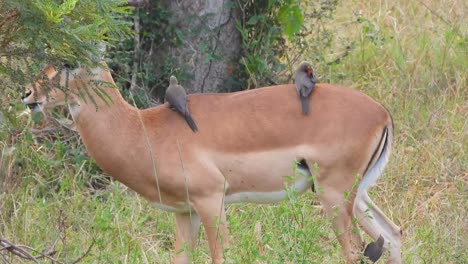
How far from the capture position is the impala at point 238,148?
5992 mm

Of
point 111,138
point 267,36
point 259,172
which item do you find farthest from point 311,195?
point 267,36

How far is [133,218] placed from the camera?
6.90 metres

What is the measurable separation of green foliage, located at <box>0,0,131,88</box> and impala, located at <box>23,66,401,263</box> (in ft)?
4.47

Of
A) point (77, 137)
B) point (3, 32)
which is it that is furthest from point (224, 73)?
point (3, 32)

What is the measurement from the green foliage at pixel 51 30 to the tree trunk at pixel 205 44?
306 cm

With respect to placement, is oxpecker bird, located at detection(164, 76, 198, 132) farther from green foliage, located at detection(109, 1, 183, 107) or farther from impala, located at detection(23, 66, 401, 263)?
green foliage, located at detection(109, 1, 183, 107)

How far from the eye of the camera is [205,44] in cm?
767

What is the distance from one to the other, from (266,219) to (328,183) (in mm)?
786

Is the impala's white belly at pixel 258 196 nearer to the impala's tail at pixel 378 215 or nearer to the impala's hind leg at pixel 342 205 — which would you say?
the impala's hind leg at pixel 342 205

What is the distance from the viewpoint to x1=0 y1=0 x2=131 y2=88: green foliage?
4254mm

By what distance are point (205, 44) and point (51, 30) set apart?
3.43 metres

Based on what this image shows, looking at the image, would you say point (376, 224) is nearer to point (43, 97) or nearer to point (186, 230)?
point (186, 230)

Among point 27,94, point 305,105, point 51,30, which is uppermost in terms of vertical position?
point 51,30

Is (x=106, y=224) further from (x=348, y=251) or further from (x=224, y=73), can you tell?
(x=224, y=73)
